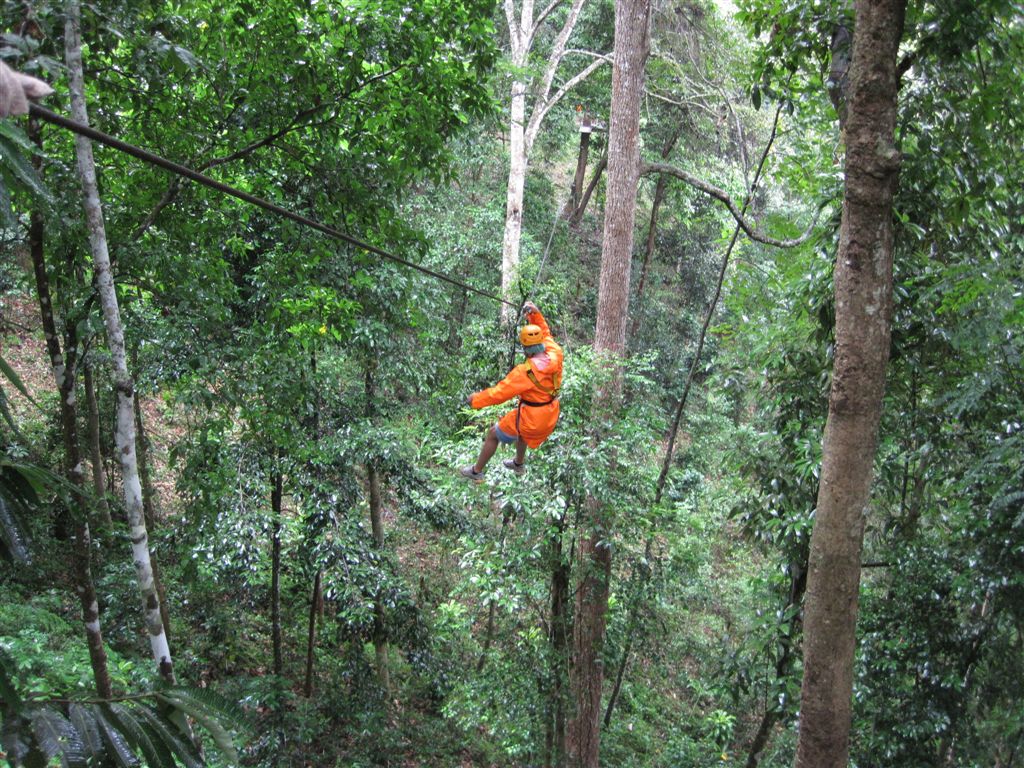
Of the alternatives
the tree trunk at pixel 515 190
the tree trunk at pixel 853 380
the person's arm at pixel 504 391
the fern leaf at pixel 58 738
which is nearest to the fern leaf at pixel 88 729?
the fern leaf at pixel 58 738

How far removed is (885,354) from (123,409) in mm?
3586

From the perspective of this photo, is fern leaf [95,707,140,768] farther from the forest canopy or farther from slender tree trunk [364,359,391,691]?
slender tree trunk [364,359,391,691]

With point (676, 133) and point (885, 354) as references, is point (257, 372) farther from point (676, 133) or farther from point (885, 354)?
point (676, 133)

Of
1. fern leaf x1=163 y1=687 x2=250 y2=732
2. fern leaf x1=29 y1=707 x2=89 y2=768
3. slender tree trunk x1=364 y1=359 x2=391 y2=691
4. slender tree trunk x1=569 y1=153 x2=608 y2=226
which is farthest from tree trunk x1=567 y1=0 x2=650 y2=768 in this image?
slender tree trunk x1=569 y1=153 x2=608 y2=226

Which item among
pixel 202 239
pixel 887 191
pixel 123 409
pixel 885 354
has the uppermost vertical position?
pixel 202 239

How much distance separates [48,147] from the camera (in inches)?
175

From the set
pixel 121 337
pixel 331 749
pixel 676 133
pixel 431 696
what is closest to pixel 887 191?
pixel 121 337

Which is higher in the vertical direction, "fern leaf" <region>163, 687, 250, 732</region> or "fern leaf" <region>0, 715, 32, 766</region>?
"fern leaf" <region>163, 687, 250, 732</region>

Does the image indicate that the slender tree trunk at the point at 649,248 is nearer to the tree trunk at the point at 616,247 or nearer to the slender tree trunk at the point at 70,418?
the tree trunk at the point at 616,247

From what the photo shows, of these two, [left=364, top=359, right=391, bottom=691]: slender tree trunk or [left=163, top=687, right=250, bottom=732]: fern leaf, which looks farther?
[left=364, top=359, right=391, bottom=691]: slender tree trunk

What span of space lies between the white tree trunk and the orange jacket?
2.05 m

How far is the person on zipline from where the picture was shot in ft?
16.5

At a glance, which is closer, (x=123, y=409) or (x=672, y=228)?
(x=123, y=409)

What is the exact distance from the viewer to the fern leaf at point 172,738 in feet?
5.73
